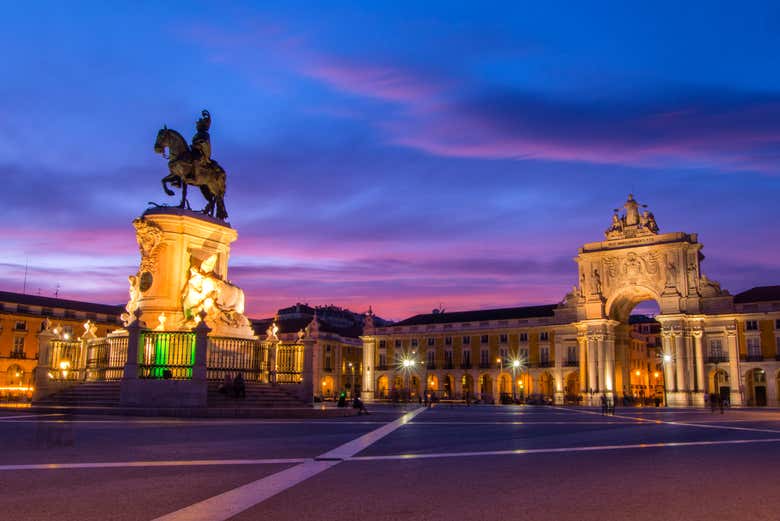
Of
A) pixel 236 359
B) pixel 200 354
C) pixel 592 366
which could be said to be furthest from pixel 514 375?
pixel 200 354

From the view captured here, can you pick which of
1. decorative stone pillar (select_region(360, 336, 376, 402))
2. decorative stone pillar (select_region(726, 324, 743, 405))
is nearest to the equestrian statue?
decorative stone pillar (select_region(726, 324, 743, 405))

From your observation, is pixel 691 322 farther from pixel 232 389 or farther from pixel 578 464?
pixel 578 464

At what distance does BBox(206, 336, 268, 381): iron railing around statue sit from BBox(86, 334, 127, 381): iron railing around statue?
9.19 ft

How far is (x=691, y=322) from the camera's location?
2648 inches

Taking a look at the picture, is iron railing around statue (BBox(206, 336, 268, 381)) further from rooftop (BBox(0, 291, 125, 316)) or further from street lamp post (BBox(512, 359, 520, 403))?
rooftop (BBox(0, 291, 125, 316))

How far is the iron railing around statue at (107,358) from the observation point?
2356cm

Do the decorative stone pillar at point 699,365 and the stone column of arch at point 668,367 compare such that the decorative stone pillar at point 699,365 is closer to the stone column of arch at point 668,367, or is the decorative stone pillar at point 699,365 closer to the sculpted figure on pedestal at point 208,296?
the stone column of arch at point 668,367

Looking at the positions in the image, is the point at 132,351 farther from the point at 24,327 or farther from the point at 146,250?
the point at 24,327

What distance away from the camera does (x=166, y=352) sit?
73.5 ft

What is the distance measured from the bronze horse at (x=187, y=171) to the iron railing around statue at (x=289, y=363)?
5.54m

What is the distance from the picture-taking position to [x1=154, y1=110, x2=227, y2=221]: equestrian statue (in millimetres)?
25797

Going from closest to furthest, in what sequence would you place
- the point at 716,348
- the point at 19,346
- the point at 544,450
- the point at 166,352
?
the point at 544,450 → the point at 166,352 → the point at 716,348 → the point at 19,346

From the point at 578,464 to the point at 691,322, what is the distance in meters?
62.6

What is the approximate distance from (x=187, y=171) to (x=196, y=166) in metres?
0.38
